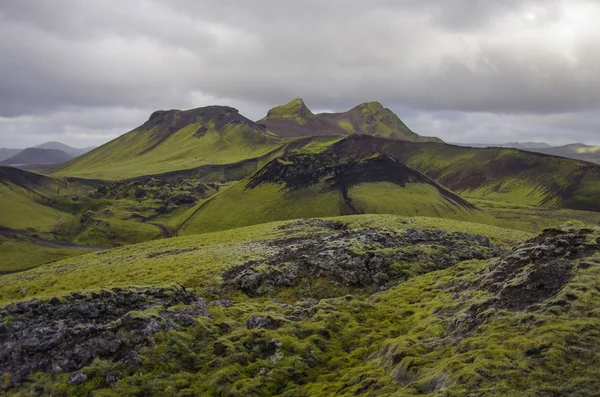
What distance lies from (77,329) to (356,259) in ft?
127

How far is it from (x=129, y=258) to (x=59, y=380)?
6686cm

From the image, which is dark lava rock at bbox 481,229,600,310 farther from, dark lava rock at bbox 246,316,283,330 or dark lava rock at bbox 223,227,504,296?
dark lava rock at bbox 246,316,283,330

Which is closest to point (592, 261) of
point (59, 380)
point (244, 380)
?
point (244, 380)

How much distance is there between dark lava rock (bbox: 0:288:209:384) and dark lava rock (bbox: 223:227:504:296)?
17317 mm

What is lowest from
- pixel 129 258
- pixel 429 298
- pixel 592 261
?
pixel 129 258

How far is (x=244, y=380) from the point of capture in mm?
27766

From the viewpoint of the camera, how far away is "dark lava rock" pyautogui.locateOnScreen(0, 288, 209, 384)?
2869 cm

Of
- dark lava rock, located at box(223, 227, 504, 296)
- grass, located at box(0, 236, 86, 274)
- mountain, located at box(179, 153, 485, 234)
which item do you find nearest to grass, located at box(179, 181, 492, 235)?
mountain, located at box(179, 153, 485, 234)

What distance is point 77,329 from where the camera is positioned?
3158 centimetres

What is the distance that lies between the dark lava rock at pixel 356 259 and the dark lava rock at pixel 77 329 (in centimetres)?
1732

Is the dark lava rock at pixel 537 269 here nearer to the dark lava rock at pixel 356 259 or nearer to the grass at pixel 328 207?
the dark lava rock at pixel 356 259

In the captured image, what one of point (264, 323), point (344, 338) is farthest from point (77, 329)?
point (344, 338)

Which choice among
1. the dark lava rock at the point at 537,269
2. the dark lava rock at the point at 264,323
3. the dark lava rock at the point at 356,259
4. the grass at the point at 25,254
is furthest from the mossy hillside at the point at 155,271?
the grass at the point at 25,254

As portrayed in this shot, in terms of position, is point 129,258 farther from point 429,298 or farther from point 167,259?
point 429,298
